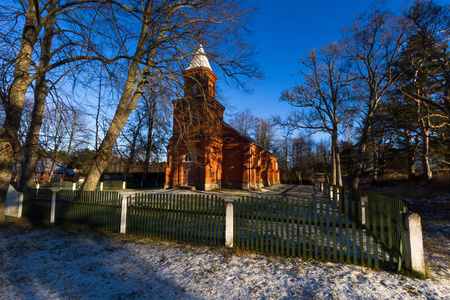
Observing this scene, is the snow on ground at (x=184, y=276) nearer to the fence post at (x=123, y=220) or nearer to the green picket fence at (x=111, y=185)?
the fence post at (x=123, y=220)

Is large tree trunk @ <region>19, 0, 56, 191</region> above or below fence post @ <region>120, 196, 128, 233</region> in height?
above

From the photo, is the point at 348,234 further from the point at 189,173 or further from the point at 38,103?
the point at 189,173

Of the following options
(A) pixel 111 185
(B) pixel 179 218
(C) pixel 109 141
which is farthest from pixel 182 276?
(A) pixel 111 185

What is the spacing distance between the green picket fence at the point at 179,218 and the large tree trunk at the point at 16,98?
4.59 meters

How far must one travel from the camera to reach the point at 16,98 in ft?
25.1

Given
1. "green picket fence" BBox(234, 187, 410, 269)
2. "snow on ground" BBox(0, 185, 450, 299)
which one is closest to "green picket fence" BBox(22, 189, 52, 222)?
"snow on ground" BBox(0, 185, 450, 299)

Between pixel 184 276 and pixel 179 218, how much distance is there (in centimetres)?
231

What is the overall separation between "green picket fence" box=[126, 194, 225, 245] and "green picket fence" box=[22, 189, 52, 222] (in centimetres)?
380

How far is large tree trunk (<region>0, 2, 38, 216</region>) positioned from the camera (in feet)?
23.8

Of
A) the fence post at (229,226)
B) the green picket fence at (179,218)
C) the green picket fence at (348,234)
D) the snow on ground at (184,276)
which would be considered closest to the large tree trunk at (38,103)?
the snow on ground at (184,276)

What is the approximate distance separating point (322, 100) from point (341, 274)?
70.4ft

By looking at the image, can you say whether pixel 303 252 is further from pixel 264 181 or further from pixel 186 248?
pixel 264 181

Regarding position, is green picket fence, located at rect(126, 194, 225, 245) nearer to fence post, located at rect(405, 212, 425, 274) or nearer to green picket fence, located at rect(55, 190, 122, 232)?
green picket fence, located at rect(55, 190, 122, 232)

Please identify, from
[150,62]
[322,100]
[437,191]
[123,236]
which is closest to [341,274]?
[123,236]
